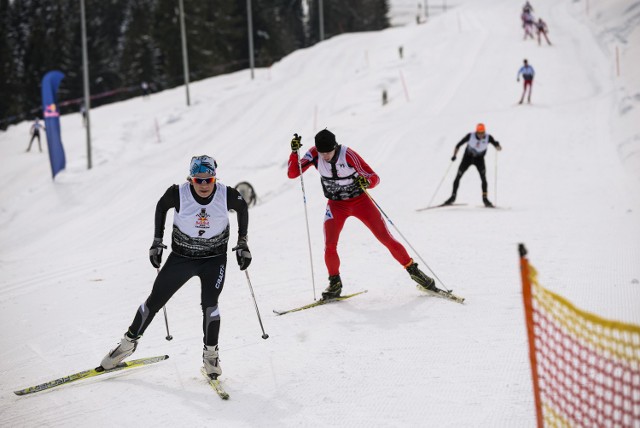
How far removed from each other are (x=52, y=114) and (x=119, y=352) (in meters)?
18.1

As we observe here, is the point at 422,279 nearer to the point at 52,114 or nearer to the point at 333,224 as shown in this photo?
the point at 333,224

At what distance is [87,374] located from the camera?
4.81m

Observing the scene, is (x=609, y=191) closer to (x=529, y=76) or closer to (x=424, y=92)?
(x=529, y=76)

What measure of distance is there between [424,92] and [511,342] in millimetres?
22056

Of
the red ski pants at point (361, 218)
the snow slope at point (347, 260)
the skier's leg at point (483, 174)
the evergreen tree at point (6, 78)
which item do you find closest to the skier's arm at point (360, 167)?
the red ski pants at point (361, 218)

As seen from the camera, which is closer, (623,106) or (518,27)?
(623,106)

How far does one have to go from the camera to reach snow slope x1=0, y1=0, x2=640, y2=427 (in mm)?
4438

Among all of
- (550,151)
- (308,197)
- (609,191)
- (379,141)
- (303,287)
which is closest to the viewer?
(303,287)

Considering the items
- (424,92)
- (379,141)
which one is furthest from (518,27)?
(379,141)

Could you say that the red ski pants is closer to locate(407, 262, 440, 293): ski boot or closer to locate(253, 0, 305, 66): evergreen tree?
locate(407, 262, 440, 293): ski boot

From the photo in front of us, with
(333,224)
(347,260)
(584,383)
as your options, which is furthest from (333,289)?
(584,383)

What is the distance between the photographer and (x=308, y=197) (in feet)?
48.3

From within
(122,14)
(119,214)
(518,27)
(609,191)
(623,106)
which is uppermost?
(122,14)

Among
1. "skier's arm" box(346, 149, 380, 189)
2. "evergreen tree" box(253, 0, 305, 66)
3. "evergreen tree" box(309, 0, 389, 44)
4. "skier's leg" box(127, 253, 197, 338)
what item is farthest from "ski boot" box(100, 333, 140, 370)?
"evergreen tree" box(309, 0, 389, 44)
